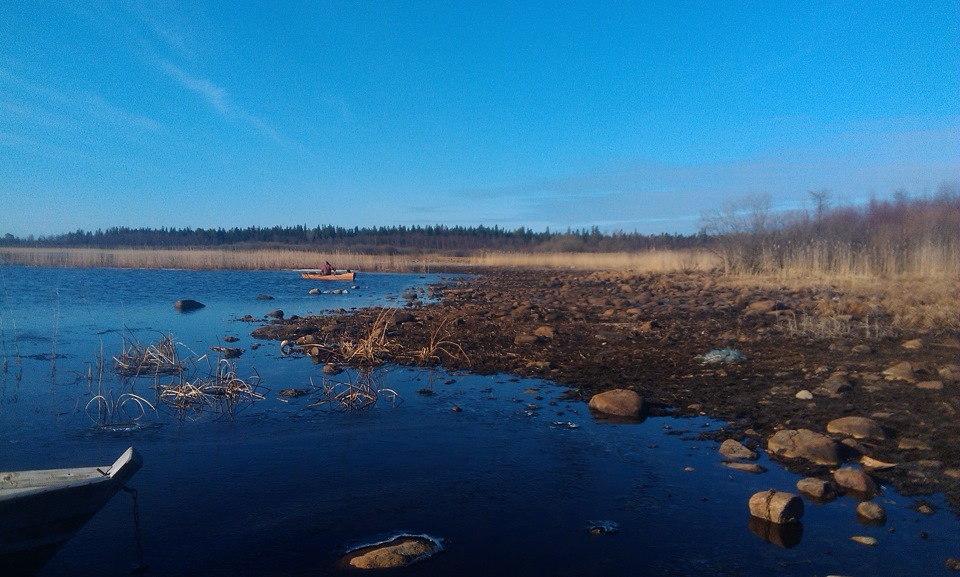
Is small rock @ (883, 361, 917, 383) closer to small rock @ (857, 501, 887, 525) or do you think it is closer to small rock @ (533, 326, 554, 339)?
small rock @ (857, 501, 887, 525)

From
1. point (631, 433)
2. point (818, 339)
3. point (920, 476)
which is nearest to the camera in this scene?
point (920, 476)

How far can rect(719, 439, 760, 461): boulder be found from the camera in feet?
18.4

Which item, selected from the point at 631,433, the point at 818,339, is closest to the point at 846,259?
the point at 818,339

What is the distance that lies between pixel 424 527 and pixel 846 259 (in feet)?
61.8

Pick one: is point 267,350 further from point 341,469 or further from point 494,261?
point 494,261

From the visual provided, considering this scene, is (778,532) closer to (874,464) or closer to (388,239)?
(874,464)

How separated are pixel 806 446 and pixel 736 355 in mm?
3692

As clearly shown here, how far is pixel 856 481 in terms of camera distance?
15.7 ft

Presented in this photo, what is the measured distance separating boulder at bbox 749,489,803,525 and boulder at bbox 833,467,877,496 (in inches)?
25.6

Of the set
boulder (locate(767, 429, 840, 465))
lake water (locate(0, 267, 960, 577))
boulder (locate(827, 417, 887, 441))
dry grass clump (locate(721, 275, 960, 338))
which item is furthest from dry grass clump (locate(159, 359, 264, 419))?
dry grass clump (locate(721, 275, 960, 338))

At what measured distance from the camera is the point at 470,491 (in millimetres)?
5180

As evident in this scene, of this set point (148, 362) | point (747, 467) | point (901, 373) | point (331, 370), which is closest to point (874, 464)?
point (747, 467)

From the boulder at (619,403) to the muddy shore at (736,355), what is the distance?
10.8 inches

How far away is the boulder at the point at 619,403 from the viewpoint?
276 inches
